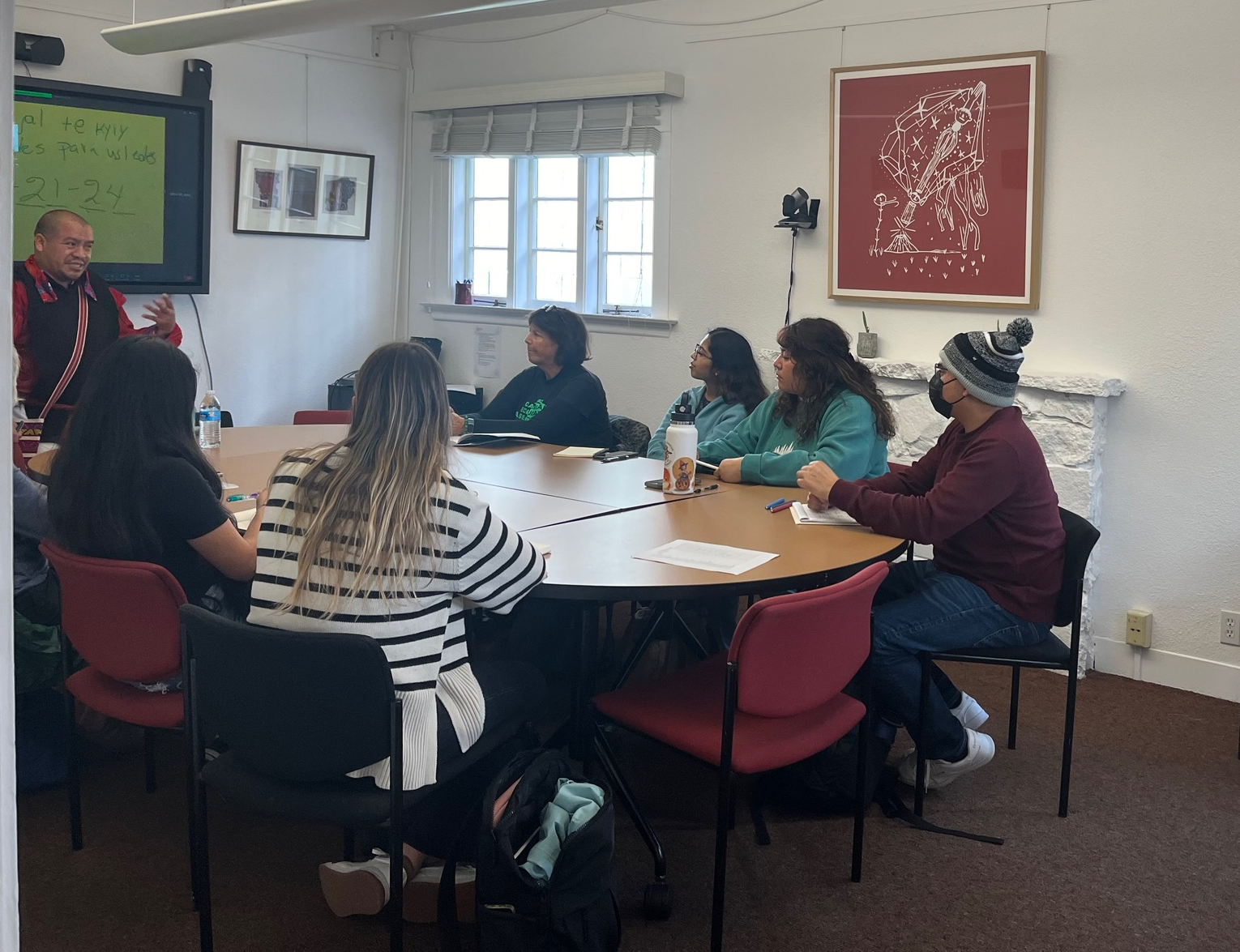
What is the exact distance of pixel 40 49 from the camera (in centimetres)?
468

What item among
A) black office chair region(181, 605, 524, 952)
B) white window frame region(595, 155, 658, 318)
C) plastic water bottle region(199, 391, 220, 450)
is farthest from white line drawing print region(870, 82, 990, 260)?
black office chair region(181, 605, 524, 952)

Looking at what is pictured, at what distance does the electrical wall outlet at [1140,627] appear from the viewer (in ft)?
13.2

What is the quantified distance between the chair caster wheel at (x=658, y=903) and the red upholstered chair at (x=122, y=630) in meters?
1.04

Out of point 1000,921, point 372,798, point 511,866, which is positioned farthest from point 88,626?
point 1000,921

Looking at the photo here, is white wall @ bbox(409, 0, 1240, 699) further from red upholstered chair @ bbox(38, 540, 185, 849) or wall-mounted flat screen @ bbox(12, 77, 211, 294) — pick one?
red upholstered chair @ bbox(38, 540, 185, 849)

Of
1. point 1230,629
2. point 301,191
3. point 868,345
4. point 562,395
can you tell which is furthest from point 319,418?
point 1230,629

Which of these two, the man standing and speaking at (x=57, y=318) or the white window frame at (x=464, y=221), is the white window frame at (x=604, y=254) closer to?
the white window frame at (x=464, y=221)

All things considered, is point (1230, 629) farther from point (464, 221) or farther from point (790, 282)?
point (464, 221)

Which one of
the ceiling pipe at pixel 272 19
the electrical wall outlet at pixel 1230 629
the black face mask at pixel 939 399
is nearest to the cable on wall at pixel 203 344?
the ceiling pipe at pixel 272 19

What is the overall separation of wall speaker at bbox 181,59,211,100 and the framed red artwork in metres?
2.82

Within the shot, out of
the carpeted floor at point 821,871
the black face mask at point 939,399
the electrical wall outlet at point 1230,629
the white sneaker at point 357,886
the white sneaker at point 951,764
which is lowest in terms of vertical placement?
the carpeted floor at point 821,871

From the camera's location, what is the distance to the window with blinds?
5.23 m

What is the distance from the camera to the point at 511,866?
6.60 feet

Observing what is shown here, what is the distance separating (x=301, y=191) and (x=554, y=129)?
4.33ft
